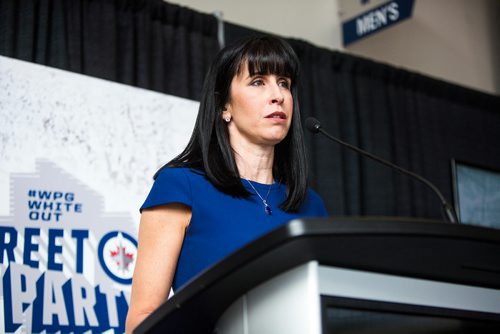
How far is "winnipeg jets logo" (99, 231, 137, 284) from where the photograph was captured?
2.41 meters

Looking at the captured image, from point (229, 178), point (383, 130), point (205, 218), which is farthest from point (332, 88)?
point (205, 218)

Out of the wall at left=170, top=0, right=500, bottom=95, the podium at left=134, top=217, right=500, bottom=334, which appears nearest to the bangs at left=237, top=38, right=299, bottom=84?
the podium at left=134, top=217, right=500, bottom=334

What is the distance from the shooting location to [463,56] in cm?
480

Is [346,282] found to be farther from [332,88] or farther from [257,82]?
[332,88]

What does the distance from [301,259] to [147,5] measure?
8.56 ft

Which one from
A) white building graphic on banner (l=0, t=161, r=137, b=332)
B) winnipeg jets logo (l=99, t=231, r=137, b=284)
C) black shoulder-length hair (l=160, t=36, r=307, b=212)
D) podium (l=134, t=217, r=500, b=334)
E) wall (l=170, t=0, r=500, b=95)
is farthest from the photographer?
wall (l=170, t=0, r=500, b=95)

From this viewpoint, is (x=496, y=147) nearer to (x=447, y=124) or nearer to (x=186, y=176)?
(x=447, y=124)

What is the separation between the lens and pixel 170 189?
1200 millimetres

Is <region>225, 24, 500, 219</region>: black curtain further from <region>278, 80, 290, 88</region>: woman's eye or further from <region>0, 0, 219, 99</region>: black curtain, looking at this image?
<region>278, 80, 290, 88</region>: woman's eye

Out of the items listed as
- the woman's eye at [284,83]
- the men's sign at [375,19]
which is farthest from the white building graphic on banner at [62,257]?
the men's sign at [375,19]

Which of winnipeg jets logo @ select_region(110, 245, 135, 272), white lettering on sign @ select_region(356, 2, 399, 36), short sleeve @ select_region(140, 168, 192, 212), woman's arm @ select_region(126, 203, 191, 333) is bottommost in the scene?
woman's arm @ select_region(126, 203, 191, 333)

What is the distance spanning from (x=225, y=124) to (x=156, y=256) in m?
0.41

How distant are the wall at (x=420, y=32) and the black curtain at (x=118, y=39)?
276 millimetres

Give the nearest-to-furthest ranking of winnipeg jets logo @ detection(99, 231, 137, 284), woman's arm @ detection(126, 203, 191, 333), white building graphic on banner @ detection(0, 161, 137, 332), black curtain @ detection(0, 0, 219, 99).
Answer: woman's arm @ detection(126, 203, 191, 333)
white building graphic on banner @ detection(0, 161, 137, 332)
winnipeg jets logo @ detection(99, 231, 137, 284)
black curtain @ detection(0, 0, 219, 99)
